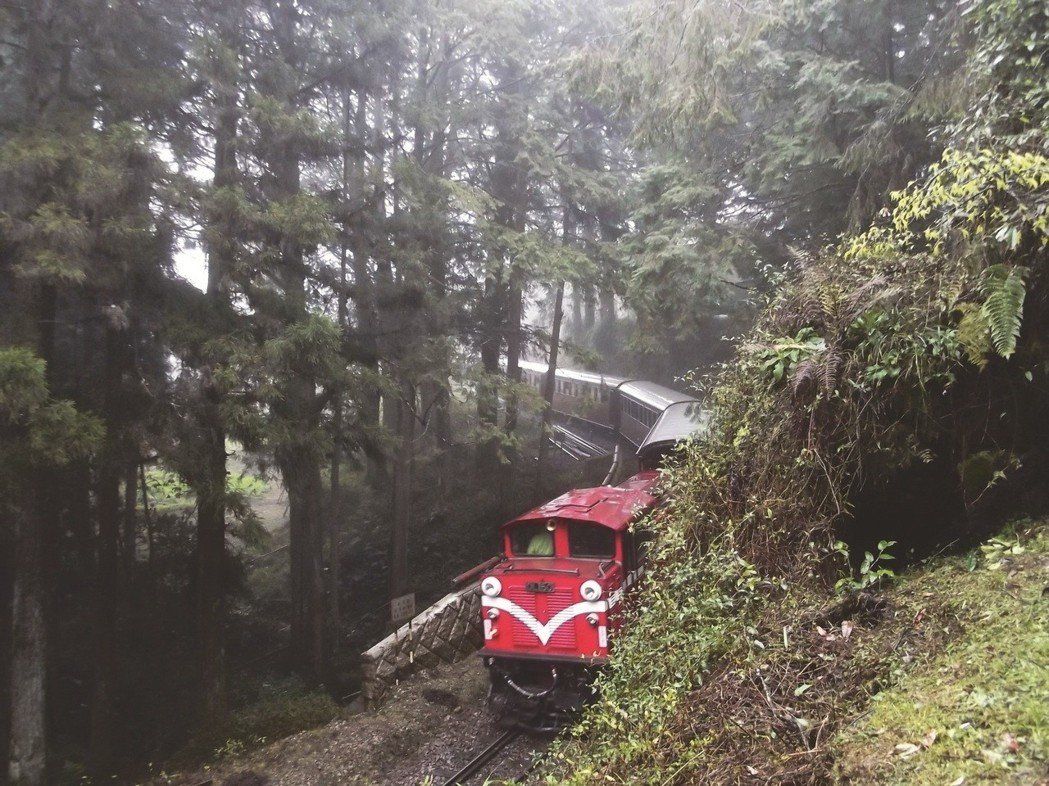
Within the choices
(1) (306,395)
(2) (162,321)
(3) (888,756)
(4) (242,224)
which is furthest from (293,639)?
(3) (888,756)

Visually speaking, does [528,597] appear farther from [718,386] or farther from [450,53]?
[450,53]

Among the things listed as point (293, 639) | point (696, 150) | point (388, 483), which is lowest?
point (293, 639)

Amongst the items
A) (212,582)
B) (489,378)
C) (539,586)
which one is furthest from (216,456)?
(489,378)

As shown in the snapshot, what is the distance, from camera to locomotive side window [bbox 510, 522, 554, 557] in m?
7.41

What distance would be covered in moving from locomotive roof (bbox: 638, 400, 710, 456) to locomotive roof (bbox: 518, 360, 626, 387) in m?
6.19

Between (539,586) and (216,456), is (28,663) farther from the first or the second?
(539,586)

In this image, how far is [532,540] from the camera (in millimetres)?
7559

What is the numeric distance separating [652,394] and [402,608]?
9354 mm

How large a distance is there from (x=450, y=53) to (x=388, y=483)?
11911 millimetres

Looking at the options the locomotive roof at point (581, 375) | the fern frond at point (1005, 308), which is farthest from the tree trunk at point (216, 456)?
the locomotive roof at point (581, 375)

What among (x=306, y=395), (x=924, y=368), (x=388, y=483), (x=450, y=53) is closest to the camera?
(x=924, y=368)

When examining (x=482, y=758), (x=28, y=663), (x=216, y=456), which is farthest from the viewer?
(x=216, y=456)

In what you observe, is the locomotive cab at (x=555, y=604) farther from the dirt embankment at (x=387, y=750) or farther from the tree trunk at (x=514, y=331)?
the tree trunk at (x=514, y=331)

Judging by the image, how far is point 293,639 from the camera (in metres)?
12.9
